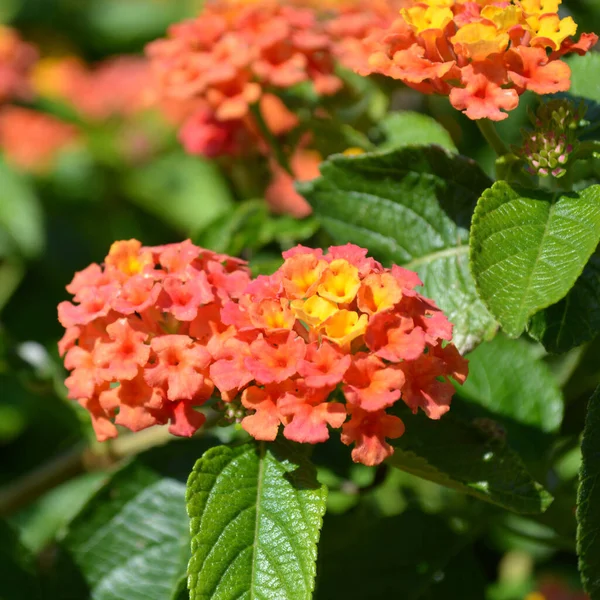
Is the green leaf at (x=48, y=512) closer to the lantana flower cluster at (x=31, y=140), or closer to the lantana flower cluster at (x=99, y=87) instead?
the lantana flower cluster at (x=31, y=140)

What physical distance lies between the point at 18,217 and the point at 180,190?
0.46 metres

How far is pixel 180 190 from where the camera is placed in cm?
236

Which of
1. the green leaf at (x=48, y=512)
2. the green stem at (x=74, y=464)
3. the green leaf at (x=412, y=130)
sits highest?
the green leaf at (x=412, y=130)

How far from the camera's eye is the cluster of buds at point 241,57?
4.22 feet

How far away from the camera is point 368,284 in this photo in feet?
2.80

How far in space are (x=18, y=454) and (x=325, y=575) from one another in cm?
112

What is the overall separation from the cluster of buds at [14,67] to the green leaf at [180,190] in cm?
40

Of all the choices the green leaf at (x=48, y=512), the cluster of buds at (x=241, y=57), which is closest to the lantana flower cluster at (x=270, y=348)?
the cluster of buds at (x=241, y=57)

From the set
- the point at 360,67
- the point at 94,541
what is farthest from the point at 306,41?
the point at 94,541

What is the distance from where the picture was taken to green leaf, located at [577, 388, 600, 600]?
2.86ft

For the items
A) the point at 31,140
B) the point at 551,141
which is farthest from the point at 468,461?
the point at 31,140

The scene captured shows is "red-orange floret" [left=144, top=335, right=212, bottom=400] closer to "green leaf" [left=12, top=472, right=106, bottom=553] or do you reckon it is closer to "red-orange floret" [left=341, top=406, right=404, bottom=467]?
"red-orange floret" [left=341, top=406, right=404, bottom=467]

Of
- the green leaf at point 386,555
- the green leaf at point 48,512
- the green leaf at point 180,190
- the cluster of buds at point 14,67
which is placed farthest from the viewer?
the green leaf at point 180,190

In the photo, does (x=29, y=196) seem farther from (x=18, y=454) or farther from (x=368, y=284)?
(x=368, y=284)
